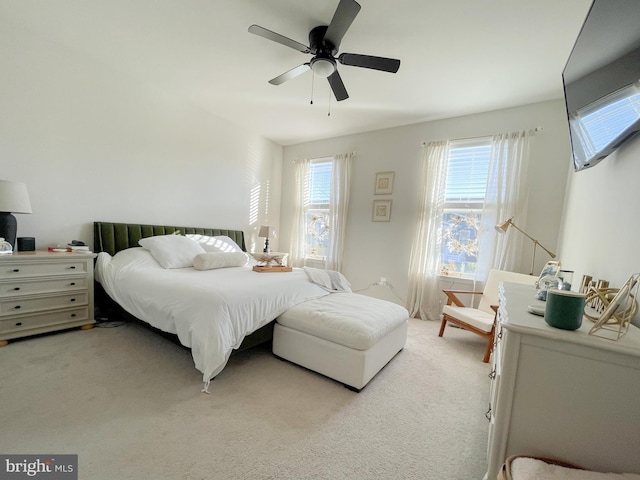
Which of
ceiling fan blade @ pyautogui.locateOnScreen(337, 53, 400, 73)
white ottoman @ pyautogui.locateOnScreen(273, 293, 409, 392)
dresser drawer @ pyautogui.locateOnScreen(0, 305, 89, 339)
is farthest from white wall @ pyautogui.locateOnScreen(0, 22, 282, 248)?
ceiling fan blade @ pyautogui.locateOnScreen(337, 53, 400, 73)

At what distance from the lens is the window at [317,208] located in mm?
4699

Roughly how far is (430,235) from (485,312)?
1.20 metres

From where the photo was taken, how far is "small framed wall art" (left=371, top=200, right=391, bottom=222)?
401cm

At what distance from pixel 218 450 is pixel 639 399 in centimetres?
169

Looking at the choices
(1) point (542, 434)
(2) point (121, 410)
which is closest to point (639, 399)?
(1) point (542, 434)

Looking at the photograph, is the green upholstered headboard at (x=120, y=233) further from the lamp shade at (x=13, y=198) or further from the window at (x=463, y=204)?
the window at (x=463, y=204)

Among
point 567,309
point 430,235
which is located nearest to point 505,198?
point 430,235

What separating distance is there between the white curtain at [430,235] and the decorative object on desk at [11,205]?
429 cm

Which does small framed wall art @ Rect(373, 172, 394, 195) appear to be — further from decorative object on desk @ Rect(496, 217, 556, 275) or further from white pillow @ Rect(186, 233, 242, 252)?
white pillow @ Rect(186, 233, 242, 252)

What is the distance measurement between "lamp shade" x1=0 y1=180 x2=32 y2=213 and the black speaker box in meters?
0.37

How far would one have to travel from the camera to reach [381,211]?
13.4 ft

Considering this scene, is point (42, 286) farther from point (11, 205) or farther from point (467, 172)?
point (467, 172)

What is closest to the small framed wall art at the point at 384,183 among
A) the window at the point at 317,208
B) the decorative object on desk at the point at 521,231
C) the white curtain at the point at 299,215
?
the window at the point at 317,208

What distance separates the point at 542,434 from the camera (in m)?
0.92
